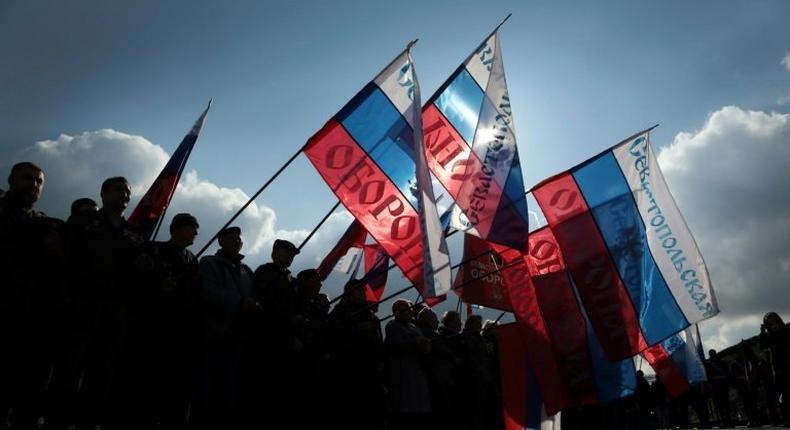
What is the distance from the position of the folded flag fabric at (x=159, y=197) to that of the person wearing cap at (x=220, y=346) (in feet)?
6.06

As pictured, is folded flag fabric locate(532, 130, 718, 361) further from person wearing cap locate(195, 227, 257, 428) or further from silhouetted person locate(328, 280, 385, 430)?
person wearing cap locate(195, 227, 257, 428)

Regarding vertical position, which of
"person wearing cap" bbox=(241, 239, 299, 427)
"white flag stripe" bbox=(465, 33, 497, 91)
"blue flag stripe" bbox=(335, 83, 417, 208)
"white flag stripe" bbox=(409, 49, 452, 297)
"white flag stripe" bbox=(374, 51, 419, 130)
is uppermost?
"white flag stripe" bbox=(465, 33, 497, 91)

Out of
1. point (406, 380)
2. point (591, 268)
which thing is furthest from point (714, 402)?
point (406, 380)

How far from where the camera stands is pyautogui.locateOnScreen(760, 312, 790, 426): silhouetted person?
367 inches

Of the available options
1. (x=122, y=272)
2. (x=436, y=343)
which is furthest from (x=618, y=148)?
(x=122, y=272)

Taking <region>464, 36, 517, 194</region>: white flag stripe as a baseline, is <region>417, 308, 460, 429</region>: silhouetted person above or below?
below

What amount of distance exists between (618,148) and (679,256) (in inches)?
73.8

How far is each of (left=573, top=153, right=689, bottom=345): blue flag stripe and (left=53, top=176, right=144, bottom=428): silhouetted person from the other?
6.49 meters

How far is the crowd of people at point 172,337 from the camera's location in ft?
13.9

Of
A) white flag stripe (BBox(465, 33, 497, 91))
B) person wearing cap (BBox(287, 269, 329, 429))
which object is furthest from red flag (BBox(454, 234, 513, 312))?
person wearing cap (BBox(287, 269, 329, 429))

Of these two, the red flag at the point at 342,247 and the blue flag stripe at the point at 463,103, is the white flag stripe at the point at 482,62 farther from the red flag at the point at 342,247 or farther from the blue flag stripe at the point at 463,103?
the red flag at the point at 342,247

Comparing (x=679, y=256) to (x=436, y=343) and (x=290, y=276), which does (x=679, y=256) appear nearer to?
Answer: (x=436, y=343)

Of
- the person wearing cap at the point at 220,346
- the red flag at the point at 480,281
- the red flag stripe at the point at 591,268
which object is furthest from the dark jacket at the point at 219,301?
the red flag stripe at the point at 591,268

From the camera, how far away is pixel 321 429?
247 inches
